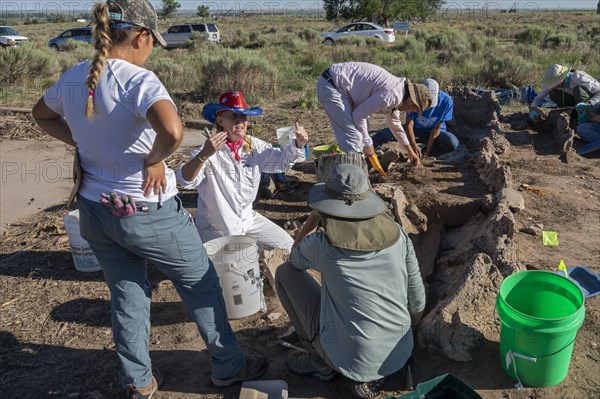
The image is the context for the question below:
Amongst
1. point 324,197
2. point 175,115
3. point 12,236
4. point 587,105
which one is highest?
point 175,115

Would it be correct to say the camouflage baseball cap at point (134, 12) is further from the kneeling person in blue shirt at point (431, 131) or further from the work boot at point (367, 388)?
the kneeling person in blue shirt at point (431, 131)

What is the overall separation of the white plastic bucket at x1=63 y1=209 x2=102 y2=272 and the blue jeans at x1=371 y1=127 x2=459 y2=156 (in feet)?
11.7

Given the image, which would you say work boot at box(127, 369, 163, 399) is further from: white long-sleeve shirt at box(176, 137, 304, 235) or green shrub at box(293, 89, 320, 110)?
green shrub at box(293, 89, 320, 110)

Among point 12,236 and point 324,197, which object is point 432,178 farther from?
point 12,236

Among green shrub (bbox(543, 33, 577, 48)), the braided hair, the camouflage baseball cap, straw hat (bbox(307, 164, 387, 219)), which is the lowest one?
green shrub (bbox(543, 33, 577, 48))

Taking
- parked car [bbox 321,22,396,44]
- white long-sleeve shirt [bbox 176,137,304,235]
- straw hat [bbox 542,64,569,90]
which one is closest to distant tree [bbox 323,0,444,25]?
parked car [bbox 321,22,396,44]

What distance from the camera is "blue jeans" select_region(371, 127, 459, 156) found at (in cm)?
657

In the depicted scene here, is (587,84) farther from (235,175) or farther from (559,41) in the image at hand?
(559,41)

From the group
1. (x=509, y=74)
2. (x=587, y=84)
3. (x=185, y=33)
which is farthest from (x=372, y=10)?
(x=587, y=84)

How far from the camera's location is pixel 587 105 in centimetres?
718

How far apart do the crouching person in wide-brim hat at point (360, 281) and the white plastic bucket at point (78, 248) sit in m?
2.13

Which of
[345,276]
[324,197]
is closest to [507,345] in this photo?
[345,276]

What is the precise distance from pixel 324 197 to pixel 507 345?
1.16m

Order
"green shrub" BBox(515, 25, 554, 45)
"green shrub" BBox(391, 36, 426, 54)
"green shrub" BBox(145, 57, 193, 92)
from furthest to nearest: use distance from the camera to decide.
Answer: "green shrub" BBox(515, 25, 554, 45), "green shrub" BBox(391, 36, 426, 54), "green shrub" BBox(145, 57, 193, 92)
